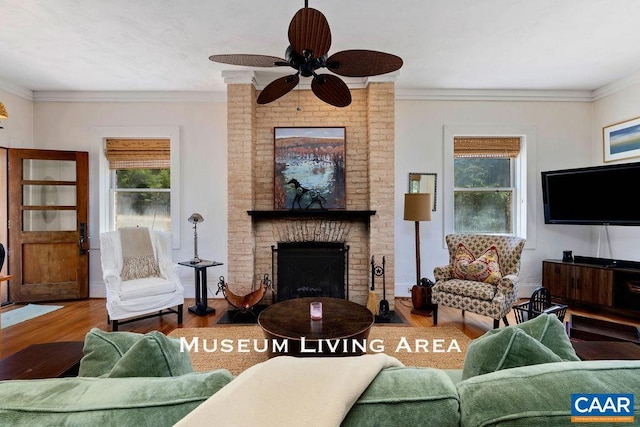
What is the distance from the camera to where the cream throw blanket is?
20.1 inches

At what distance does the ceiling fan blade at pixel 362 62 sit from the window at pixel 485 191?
2.69 meters

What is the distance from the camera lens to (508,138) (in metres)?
4.12

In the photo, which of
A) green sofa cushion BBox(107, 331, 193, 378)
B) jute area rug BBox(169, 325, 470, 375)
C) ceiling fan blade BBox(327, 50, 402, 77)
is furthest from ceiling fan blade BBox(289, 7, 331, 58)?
jute area rug BBox(169, 325, 470, 375)

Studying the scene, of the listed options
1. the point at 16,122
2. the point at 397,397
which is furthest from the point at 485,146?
the point at 16,122

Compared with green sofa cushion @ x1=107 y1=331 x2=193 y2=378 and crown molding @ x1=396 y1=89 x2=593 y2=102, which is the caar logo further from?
crown molding @ x1=396 y1=89 x2=593 y2=102

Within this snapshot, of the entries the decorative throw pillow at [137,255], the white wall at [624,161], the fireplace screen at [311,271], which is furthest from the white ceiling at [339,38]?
the fireplace screen at [311,271]

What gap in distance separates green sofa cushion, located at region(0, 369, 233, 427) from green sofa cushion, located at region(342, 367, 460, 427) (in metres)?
0.29

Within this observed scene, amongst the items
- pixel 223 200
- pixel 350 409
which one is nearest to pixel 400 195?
pixel 223 200

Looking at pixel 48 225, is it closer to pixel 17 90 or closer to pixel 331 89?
pixel 17 90

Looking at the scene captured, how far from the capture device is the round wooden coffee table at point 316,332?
6.15ft

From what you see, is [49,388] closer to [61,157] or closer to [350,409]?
[350,409]

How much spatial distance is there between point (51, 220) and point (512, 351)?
5243 millimetres

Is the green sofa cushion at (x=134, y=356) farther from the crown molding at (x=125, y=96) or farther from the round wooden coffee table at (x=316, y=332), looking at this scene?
the crown molding at (x=125, y=96)

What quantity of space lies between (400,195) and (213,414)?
3829 mm
